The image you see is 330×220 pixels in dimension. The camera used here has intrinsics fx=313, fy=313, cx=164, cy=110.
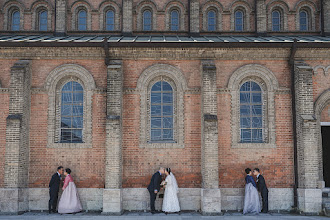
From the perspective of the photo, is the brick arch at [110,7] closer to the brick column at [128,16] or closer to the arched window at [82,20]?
the brick column at [128,16]

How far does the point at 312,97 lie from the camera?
12.0 m

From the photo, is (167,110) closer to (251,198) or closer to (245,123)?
(245,123)

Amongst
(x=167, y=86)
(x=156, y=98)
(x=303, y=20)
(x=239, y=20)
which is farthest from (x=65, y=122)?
(x=303, y=20)

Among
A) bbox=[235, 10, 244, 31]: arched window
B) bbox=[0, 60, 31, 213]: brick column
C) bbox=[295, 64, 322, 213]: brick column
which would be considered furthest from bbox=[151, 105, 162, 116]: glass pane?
bbox=[235, 10, 244, 31]: arched window

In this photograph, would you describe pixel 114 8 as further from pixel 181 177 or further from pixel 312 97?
pixel 312 97

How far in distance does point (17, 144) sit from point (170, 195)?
19.3 ft

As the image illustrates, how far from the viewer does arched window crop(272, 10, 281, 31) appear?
15.7 m

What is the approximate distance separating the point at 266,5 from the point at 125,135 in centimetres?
968

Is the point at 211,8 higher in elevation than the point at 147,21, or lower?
higher

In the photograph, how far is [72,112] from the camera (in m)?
12.4

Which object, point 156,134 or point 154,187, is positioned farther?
point 156,134

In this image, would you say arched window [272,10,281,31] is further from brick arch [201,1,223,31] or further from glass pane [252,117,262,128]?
glass pane [252,117,262,128]

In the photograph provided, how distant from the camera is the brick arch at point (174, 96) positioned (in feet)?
39.9

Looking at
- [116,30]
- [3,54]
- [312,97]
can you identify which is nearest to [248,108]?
[312,97]
